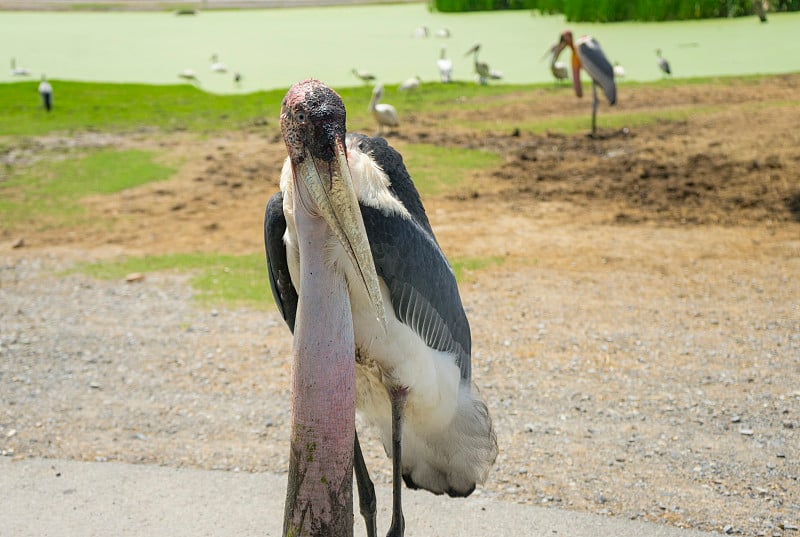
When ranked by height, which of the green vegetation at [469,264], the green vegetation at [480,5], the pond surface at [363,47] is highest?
the green vegetation at [480,5]

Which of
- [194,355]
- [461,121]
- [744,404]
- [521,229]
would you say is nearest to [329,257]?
[744,404]

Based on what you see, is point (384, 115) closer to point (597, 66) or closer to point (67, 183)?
point (597, 66)

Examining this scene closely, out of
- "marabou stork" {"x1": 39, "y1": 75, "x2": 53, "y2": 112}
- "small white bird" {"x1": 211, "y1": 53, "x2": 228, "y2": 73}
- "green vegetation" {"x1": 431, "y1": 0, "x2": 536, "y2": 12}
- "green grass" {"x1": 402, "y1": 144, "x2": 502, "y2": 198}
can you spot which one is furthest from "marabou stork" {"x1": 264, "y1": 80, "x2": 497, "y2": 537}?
"green vegetation" {"x1": 431, "y1": 0, "x2": 536, "y2": 12}

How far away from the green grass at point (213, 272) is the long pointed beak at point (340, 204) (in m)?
3.49

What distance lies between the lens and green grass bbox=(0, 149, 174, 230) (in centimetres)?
784

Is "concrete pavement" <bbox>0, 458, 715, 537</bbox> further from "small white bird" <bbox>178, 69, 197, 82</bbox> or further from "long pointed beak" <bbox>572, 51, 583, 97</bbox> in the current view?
"small white bird" <bbox>178, 69, 197, 82</bbox>

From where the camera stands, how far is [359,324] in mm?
2584

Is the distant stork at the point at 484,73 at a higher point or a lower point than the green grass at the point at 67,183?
higher

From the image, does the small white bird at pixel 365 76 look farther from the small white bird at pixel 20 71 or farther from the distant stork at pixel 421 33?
the small white bird at pixel 20 71

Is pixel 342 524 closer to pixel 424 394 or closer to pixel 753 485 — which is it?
pixel 424 394

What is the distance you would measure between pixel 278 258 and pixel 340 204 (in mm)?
598

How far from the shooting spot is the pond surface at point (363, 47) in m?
15.9

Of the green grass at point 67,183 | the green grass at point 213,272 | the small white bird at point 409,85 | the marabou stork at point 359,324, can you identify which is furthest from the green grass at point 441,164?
the marabou stork at point 359,324

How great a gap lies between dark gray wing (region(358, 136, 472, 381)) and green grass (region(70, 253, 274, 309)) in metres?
2.78
